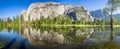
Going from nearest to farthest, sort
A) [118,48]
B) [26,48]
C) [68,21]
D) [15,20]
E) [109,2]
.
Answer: [118,48], [26,48], [109,2], [68,21], [15,20]

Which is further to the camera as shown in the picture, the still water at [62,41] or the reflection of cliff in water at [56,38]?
the reflection of cliff in water at [56,38]

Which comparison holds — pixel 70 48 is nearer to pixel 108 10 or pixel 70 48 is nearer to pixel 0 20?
pixel 108 10

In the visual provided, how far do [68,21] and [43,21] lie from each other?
18.9 m

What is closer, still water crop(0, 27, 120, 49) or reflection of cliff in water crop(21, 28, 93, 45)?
still water crop(0, 27, 120, 49)

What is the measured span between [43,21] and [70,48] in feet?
476

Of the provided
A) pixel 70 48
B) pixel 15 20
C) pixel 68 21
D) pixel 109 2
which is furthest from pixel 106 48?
pixel 15 20

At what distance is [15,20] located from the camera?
190 meters

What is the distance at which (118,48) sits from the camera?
66.1 feet

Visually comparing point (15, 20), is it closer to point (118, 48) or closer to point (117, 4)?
point (117, 4)

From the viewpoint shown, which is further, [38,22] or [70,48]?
[38,22]

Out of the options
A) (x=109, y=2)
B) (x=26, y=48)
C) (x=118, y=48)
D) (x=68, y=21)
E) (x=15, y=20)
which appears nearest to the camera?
(x=118, y=48)

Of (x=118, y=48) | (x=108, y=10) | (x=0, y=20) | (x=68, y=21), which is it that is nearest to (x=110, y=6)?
(x=108, y=10)

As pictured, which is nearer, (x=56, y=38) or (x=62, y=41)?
(x=62, y=41)

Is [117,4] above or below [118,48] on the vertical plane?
above
